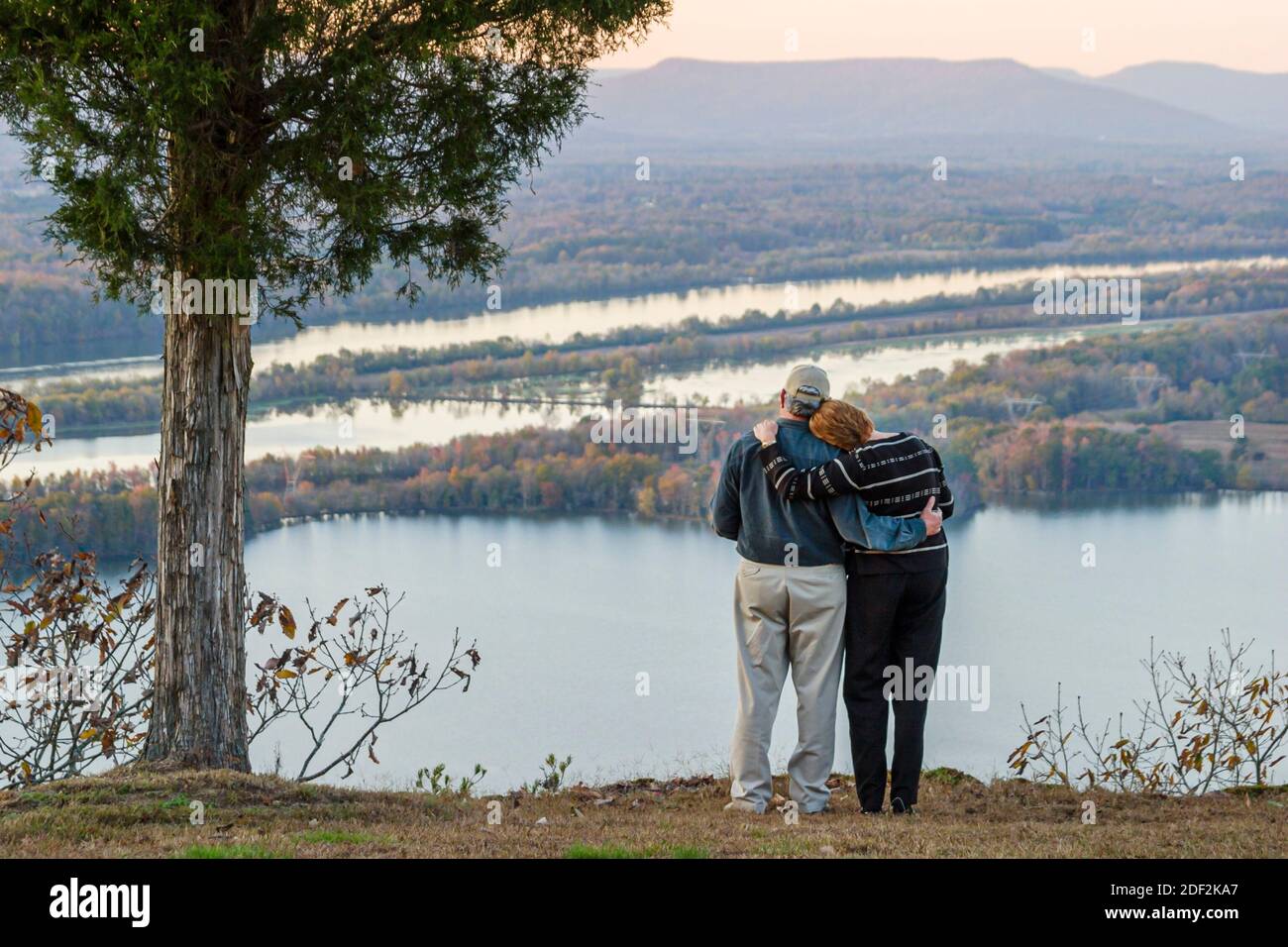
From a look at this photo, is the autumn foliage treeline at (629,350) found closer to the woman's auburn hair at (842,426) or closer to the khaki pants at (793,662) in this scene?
the khaki pants at (793,662)

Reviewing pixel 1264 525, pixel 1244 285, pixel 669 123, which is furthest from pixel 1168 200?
pixel 1264 525

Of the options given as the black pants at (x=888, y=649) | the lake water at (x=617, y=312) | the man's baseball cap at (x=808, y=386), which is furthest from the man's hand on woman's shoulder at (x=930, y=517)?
the lake water at (x=617, y=312)

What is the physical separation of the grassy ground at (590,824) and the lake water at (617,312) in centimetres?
2835

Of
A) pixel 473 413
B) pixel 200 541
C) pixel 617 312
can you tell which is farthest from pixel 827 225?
pixel 200 541

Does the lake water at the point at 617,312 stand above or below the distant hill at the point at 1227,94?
below

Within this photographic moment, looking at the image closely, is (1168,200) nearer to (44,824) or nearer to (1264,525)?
(1264,525)

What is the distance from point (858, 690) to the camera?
542cm

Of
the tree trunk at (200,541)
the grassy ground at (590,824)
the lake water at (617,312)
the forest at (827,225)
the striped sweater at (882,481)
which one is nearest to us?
the grassy ground at (590,824)

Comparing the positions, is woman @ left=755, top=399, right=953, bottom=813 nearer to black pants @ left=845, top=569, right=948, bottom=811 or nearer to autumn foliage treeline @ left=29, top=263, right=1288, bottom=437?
black pants @ left=845, top=569, right=948, bottom=811

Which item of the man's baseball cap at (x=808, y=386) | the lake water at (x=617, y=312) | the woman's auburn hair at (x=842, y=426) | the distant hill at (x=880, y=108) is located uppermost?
the distant hill at (x=880, y=108)

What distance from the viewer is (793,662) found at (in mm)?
5453

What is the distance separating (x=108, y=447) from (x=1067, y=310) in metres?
38.9

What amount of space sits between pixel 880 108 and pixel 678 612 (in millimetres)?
86254

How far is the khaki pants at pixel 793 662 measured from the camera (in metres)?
5.31
